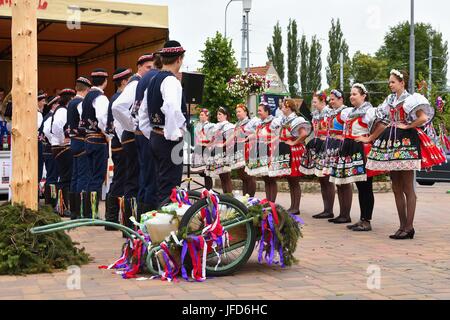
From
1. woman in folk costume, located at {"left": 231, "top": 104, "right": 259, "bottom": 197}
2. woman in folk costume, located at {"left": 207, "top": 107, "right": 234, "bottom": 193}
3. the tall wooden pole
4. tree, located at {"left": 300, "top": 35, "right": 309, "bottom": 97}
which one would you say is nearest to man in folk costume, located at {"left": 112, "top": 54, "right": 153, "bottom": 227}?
Result: the tall wooden pole

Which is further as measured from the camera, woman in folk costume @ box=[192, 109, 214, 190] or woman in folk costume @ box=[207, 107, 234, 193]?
woman in folk costume @ box=[192, 109, 214, 190]

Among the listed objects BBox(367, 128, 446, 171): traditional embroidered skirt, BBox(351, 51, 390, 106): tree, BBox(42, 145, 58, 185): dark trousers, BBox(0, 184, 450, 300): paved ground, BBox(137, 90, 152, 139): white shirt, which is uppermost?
BBox(351, 51, 390, 106): tree

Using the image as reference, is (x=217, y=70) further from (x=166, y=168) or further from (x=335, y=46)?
(x=335, y=46)

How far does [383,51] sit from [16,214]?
66.6 metres

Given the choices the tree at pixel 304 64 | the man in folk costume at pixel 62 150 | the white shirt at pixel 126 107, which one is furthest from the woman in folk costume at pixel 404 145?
the tree at pixel 304 64

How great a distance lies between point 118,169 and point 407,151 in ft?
10.9

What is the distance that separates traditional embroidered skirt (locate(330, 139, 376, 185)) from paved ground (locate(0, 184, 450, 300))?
3.17 feet

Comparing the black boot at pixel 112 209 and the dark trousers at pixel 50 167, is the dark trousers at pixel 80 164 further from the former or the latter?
the dark trousers at pixel 50 167

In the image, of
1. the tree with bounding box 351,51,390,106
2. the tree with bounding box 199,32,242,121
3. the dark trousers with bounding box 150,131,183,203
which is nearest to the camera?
the dark trousers with bounding box 150,131,183,203

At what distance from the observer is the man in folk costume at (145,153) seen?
6547 mm

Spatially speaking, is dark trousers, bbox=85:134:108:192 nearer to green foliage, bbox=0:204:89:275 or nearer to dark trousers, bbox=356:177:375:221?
green foliage, bbox=0:204:89:275

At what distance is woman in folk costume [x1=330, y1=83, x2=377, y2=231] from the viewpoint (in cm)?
824

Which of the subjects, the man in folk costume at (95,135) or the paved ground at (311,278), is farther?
the man in folk costume at (95,135)

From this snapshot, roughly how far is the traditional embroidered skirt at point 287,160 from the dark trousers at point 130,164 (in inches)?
116
